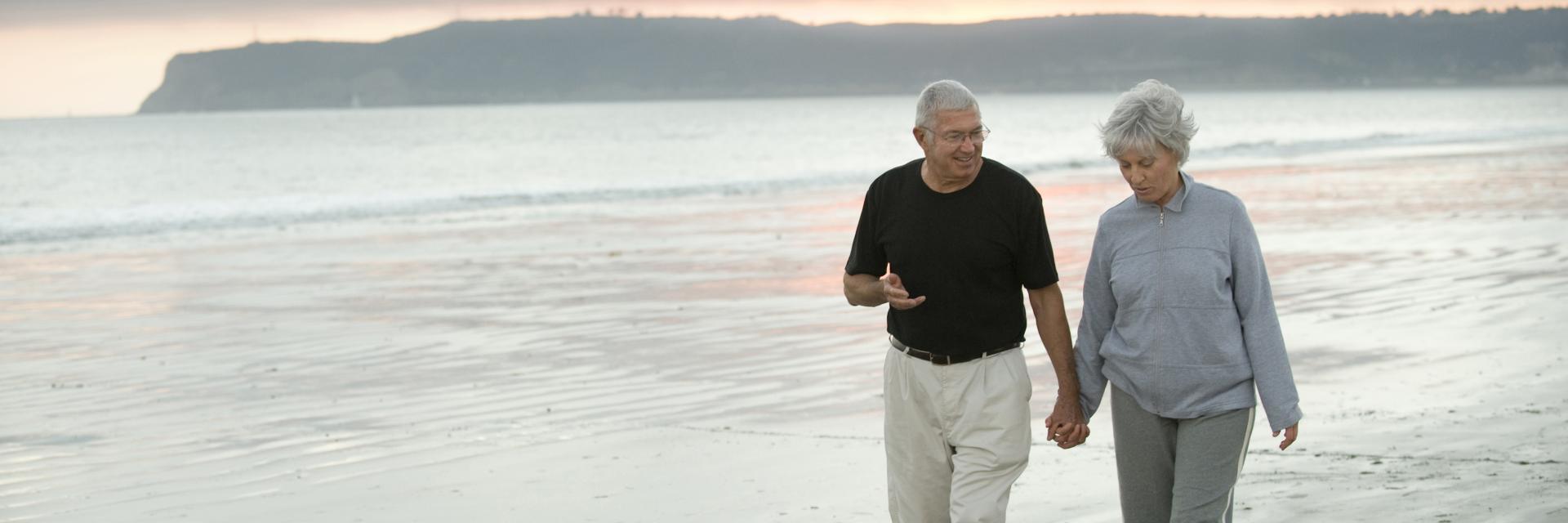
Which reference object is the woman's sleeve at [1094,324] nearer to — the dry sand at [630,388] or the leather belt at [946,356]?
the leather belt at [946,356]

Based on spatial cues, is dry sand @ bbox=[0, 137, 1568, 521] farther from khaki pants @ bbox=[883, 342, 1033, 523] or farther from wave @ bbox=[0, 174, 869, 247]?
wave @ bbox=[0, 174, 869, 247]

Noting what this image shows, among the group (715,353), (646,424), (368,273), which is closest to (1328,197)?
(368,273)

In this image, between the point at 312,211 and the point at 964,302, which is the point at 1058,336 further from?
the point at 312,211

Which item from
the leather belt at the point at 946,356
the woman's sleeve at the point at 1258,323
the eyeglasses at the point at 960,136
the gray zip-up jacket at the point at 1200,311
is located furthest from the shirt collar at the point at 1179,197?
the leather belt at the point at 946,356

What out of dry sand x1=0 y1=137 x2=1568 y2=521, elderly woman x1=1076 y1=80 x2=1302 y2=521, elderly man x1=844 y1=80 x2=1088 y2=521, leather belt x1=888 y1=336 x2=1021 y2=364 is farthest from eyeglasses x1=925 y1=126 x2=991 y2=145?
dry sand x1=0 y1=137 x2=1568 y2=521

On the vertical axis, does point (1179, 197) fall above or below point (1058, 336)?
above

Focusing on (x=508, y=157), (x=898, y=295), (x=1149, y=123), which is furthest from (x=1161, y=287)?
(x=508, y=157)

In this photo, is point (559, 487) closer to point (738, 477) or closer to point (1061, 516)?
point (738, 477)

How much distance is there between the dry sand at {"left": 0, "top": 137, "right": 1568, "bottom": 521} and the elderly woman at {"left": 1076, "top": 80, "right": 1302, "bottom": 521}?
1.69m

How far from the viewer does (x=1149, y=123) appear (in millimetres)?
3590

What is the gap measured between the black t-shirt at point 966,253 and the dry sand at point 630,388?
1561mm

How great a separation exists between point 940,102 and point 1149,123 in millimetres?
514

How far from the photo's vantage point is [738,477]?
6023mm

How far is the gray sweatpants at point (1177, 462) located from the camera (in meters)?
3.60
